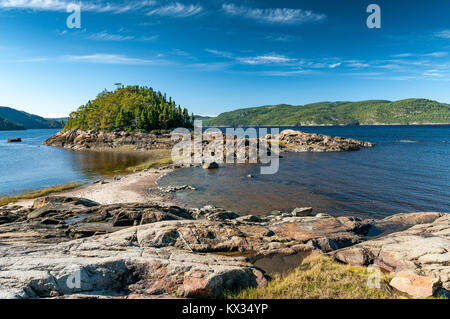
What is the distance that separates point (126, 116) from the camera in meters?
121

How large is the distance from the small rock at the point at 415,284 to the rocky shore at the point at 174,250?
1.49 metres

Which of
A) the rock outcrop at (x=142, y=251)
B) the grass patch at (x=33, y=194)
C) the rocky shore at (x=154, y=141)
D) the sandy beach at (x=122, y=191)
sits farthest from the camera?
the rocky shore at (x=154, y=141)

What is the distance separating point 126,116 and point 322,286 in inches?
5048

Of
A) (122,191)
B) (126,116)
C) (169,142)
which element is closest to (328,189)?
(122,191)

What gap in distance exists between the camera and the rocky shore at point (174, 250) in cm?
905

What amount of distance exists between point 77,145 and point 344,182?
106 meters

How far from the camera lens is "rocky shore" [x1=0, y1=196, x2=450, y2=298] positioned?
29.7ft

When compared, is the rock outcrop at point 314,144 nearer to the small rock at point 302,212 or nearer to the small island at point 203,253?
the small rock at point 302,212

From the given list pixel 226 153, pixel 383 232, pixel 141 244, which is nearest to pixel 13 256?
pixel 141 244

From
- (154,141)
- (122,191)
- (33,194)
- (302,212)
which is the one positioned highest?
(154,141)

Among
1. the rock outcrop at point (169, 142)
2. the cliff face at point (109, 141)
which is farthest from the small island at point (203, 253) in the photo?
the cliff face at point (109, 141)

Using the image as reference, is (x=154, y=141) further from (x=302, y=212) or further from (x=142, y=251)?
(x=142, y=251)

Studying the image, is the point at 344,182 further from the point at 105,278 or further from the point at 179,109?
the point at 179,109

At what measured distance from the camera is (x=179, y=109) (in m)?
135
